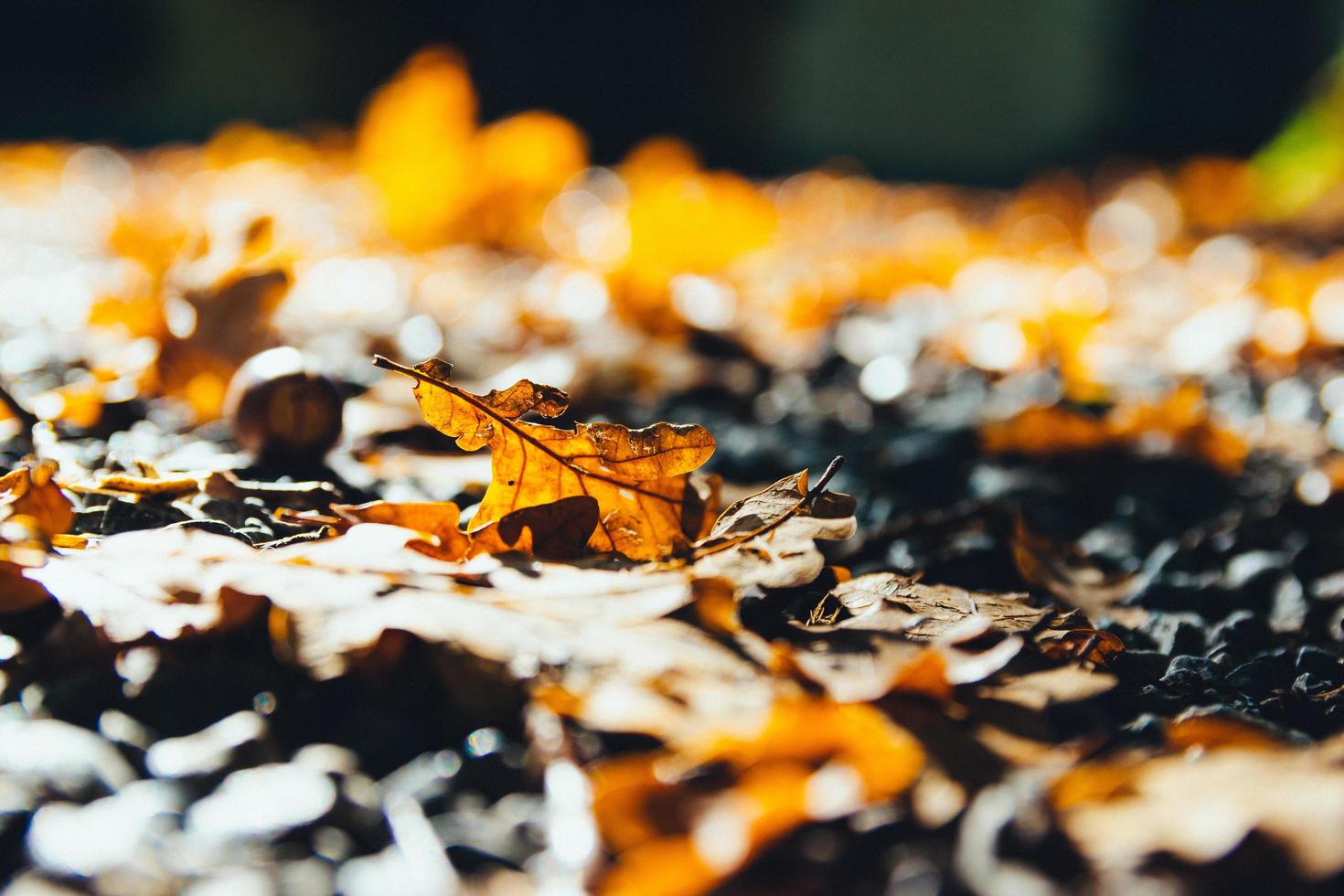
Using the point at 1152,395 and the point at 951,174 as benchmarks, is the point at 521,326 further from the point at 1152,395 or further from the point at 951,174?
the point at 951,174

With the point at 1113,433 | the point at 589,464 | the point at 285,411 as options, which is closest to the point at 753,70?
the point at 1113,433

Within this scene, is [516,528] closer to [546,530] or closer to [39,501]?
[546,530]

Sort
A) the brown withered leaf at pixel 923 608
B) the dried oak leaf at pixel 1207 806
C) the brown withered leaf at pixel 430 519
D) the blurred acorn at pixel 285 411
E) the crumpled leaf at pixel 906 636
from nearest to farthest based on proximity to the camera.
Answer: the dried oak leaf at pixel 1207 806
the crumpled leaf at pixel 906 636
the brown withered leaf at pixel 923 608
the brown withered leaf at pixel 430 519
the blurred acorn at pixel 285 411

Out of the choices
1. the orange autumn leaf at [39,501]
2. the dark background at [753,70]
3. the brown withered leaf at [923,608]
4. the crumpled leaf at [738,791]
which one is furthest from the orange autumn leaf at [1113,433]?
the dark background at [753,70]

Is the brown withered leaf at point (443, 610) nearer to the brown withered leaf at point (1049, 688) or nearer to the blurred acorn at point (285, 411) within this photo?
the brown withered leaf at point (1049, 688)

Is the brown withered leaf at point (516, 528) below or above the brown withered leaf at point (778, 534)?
below

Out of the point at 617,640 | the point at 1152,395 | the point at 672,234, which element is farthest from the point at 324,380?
the point at 672,234

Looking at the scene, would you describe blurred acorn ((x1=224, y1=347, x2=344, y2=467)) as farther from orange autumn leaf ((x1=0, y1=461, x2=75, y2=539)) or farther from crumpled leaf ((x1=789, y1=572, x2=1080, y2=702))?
crumpled leaf ((x1=789, y1=572, x2=1080, y2=702))
